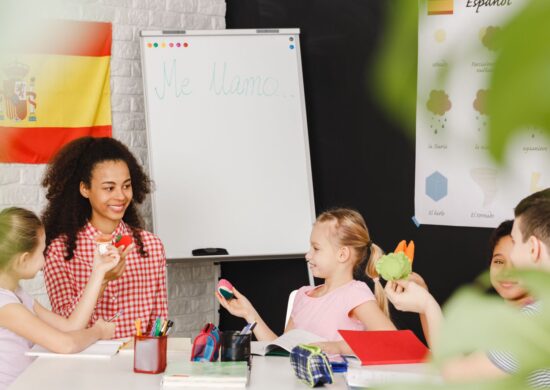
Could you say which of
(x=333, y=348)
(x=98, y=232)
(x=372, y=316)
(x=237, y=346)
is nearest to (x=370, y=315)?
(x=372, y=316)

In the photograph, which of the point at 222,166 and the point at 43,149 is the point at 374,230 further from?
the point at 43,149

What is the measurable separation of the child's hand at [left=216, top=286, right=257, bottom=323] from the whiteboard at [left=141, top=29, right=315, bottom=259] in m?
1.51

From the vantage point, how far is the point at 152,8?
4141 millimetres

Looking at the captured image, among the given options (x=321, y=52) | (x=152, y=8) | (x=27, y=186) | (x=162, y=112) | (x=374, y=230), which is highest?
(x=152, y=8)

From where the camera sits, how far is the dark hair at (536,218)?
1.33m

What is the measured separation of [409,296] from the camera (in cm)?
185

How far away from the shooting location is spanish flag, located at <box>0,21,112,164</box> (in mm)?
3748

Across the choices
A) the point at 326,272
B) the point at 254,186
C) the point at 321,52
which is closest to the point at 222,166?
the point at 254,186

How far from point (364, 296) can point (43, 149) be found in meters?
1.99

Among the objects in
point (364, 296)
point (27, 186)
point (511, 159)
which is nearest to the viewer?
point (511, 159)

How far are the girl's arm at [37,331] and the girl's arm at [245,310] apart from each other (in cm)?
46

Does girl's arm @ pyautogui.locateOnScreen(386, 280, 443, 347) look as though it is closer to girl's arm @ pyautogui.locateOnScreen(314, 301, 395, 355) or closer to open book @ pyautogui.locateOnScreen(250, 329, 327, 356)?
open book @ pyautogui.locateOnScreen(250, 329, 327, 356)

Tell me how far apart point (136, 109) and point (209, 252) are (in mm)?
825

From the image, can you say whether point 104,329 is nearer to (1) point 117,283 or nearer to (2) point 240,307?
(2) point 240,307
